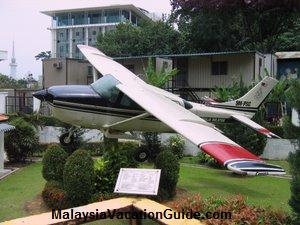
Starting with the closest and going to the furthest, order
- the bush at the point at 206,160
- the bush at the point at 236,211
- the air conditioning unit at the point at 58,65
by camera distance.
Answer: the bush at the point at 236,211 → the bush at the point at 206,160 → the air conditioning unit at the point at 58,65

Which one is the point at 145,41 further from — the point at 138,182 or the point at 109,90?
the point at 138,182

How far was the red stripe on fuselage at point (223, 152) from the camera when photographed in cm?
713

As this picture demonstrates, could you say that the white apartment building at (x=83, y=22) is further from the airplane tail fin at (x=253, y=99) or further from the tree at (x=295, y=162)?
the tree at (x=295, y=162)

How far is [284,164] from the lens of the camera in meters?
21.5

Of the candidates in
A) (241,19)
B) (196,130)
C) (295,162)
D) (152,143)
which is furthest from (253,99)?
(241,19)

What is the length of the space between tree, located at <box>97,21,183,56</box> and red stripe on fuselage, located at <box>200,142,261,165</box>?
4257 centimetres

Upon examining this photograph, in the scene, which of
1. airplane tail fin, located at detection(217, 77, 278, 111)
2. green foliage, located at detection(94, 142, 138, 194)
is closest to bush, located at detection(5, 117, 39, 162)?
airplane tail fin, located at detection(217, 77, 278, 111)

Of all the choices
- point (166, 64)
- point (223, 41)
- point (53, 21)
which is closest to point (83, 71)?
point (166, 64)

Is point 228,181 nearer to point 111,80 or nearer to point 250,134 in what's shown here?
point 250,134

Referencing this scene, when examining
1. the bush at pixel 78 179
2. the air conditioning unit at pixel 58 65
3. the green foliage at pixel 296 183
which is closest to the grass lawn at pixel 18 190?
the bush at pixel 78 179

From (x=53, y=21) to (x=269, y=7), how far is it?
81468 mm

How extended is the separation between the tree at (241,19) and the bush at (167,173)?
1168 inches

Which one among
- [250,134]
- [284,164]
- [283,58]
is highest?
[283,58]

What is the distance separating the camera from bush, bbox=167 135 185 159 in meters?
23.0
